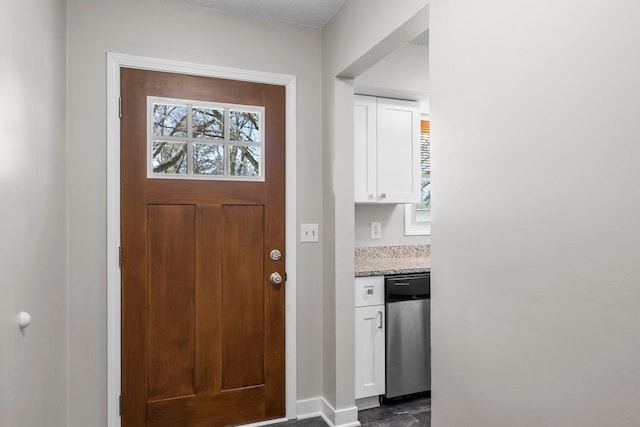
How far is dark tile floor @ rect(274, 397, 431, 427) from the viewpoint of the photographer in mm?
2484

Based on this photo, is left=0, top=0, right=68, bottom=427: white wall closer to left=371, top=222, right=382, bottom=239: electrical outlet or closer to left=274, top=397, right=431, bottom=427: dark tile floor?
left=274, top=397, right=431, bottom=427: dark tile floor

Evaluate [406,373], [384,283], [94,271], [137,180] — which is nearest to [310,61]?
[137,180]

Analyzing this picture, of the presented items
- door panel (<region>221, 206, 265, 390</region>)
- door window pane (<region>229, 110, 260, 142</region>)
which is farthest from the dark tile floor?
door window pane (<region>229, 110, 260, 142</region>)

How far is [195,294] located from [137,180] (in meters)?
0.71

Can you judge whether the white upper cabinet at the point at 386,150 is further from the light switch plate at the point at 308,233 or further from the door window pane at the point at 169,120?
the door window pane at the point at 169,120

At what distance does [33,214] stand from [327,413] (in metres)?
1.94

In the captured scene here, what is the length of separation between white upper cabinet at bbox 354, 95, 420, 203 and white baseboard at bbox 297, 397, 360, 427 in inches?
52.4

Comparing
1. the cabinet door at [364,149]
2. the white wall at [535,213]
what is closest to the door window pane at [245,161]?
the cabinet door at [364,149]

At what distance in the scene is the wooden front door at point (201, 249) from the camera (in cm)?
225

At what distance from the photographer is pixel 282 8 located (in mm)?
2385

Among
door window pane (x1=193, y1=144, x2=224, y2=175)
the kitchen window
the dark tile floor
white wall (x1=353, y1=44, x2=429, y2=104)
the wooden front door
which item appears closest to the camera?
the wooden front door

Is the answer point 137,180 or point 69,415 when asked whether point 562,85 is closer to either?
point 137,180

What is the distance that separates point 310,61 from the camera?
8.68 feet

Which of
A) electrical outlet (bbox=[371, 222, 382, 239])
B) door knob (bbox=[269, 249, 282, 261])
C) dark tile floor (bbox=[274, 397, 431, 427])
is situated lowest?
dark tile floor (bbox=[274, 397, 431, 427])
